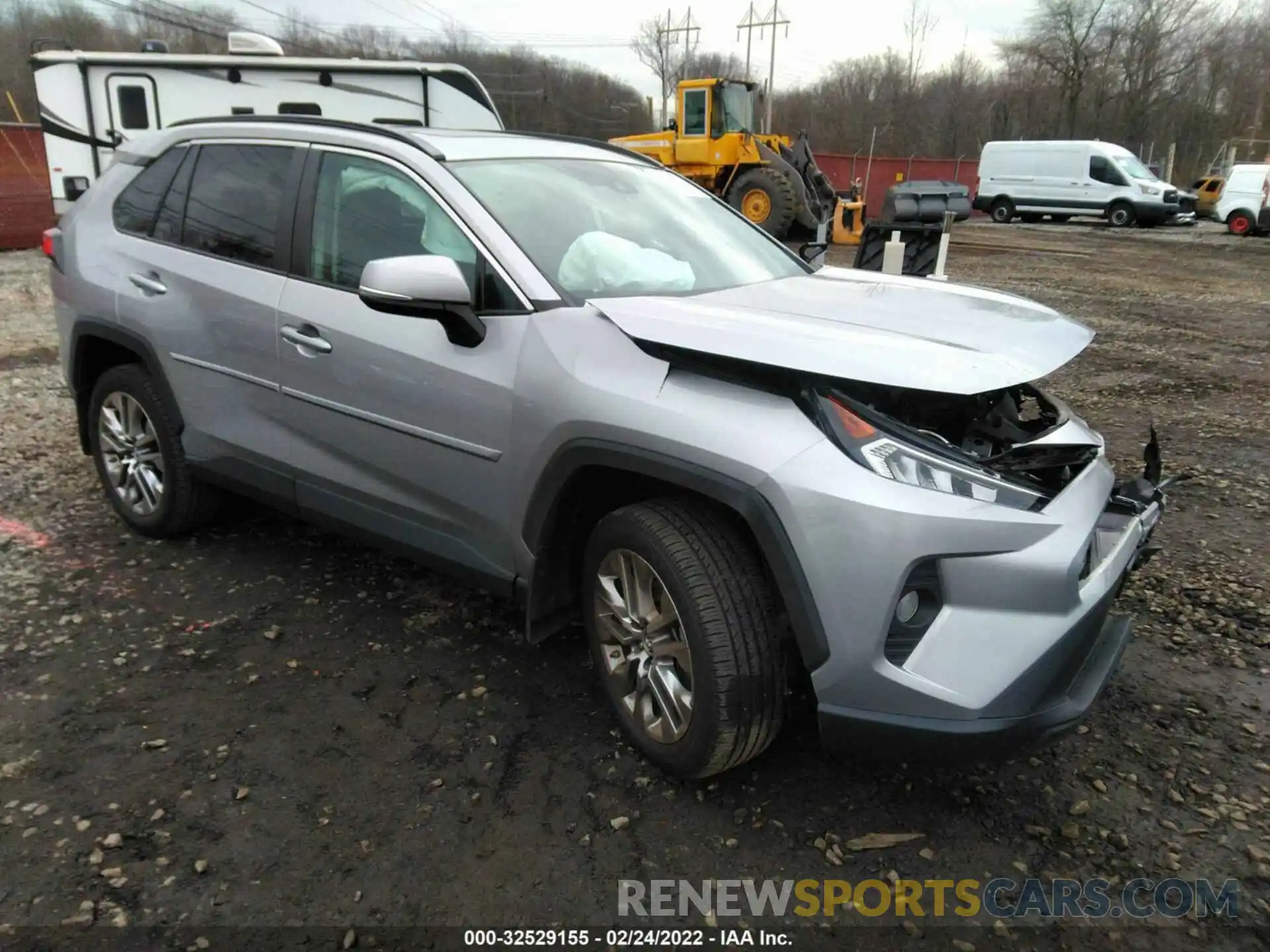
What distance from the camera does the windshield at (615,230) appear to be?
2.91 metres

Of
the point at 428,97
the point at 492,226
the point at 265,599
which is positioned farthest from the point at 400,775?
the point at 428,97

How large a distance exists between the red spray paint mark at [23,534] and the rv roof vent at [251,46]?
869cm

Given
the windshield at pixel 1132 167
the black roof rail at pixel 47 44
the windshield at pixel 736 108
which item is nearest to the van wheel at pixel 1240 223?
the windshield at pixel 1132 167

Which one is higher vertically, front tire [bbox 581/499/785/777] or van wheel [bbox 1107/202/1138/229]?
van wheel [bbox 1107/202/1138/229]

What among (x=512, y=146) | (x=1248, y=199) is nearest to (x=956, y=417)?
(x=512, y=146)

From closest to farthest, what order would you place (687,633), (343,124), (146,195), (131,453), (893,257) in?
(687,633) < (343,124) < (146,195) < (131,453) < (893,257)

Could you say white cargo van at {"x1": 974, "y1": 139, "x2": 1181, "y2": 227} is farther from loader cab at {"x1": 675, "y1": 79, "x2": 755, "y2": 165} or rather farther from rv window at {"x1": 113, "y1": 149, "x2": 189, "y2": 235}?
rv window at {"x1": 113, "y1": 149, "x2": 189, "y2": 235}

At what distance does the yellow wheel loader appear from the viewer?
1806cm

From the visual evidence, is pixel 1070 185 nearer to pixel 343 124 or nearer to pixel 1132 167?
pixel 1132 167

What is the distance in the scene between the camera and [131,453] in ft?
13.5

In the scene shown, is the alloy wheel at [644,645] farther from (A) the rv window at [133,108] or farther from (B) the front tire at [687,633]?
(A) the rv window at [133,108]

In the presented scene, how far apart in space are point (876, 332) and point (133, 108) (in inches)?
480

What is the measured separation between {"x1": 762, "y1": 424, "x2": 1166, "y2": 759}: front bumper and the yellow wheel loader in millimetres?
16591

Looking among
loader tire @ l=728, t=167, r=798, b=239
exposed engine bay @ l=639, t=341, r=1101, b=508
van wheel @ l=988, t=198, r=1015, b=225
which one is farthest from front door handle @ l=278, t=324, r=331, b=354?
van wheel @ l=988, t=198, r=1015, b=225
